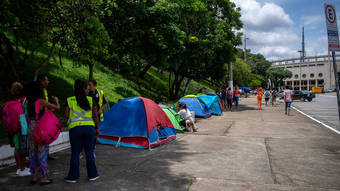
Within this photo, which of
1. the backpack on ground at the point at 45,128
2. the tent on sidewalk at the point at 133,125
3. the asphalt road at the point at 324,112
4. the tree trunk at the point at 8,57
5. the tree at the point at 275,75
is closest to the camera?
the backpack on ground at the point at 45,128

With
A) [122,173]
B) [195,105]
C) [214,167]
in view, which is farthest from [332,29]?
[195,105]

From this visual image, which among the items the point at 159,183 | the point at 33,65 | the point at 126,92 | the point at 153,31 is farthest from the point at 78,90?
the point at 126,92

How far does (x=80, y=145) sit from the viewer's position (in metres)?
4.05

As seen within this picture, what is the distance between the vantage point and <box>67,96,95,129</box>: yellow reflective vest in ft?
13.2

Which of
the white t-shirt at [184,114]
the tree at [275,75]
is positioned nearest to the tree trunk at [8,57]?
the white t-shirt at [184,114]

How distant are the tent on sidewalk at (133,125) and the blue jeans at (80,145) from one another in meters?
2.65

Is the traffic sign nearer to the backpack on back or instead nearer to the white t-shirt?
the white t-shirt

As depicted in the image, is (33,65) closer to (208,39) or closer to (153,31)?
(153,31)

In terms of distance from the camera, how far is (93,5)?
747 centimetres

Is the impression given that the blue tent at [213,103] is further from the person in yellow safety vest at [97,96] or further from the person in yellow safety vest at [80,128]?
the person in yellow safety vest at [80,128]

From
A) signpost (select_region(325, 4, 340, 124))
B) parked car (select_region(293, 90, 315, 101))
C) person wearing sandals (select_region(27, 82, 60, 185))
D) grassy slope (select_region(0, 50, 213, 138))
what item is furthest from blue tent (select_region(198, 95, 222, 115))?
parked car (select_region(293, 90, 315, 101))

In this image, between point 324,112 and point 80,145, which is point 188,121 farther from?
point 324,112

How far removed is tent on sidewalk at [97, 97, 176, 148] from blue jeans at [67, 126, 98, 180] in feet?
8.68

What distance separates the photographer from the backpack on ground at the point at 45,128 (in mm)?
3873
